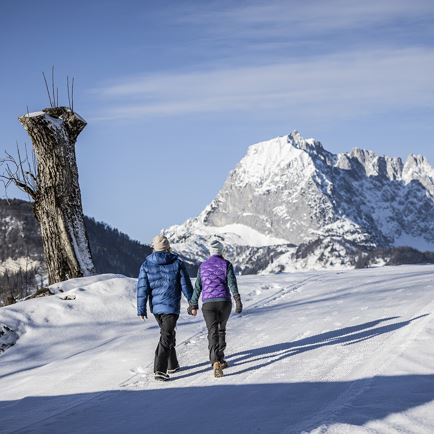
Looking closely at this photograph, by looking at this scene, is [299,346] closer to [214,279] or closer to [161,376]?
[214,279]

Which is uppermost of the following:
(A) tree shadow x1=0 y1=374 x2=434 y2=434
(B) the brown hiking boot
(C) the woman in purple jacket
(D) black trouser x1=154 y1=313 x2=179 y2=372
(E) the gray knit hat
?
(E) the gray knit hat

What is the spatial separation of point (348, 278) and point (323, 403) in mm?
14997

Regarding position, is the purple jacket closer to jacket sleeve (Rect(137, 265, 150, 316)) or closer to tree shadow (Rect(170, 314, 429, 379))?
jacket sleeve (Rect(137, 265, 150, 316))

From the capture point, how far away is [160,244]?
10234mm

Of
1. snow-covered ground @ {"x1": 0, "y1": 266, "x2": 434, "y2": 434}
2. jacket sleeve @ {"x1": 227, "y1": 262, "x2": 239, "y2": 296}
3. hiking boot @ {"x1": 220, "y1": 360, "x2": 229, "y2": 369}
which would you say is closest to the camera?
snow-covered ground @ {"x1": 0, "y1": 266, "x2": 434, "y2": 434}

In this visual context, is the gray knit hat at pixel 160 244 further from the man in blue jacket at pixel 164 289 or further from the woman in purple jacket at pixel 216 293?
the woman in purple jacket at pixel 216 293

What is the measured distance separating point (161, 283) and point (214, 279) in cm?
78

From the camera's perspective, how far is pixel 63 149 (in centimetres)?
1648

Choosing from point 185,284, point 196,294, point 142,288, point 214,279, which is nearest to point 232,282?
point 214,279

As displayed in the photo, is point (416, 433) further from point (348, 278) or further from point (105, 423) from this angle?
point (348, 278)

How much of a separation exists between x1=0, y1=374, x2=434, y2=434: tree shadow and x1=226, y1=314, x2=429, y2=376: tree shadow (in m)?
1.47

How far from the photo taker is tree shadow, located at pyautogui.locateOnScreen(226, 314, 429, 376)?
1030 cm

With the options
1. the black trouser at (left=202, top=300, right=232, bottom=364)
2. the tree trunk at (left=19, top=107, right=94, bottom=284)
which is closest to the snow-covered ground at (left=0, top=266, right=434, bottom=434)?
the black trouser at (left=202, top=300, right=232, bottom=364)

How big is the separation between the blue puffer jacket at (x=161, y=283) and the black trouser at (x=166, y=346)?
114 mm
